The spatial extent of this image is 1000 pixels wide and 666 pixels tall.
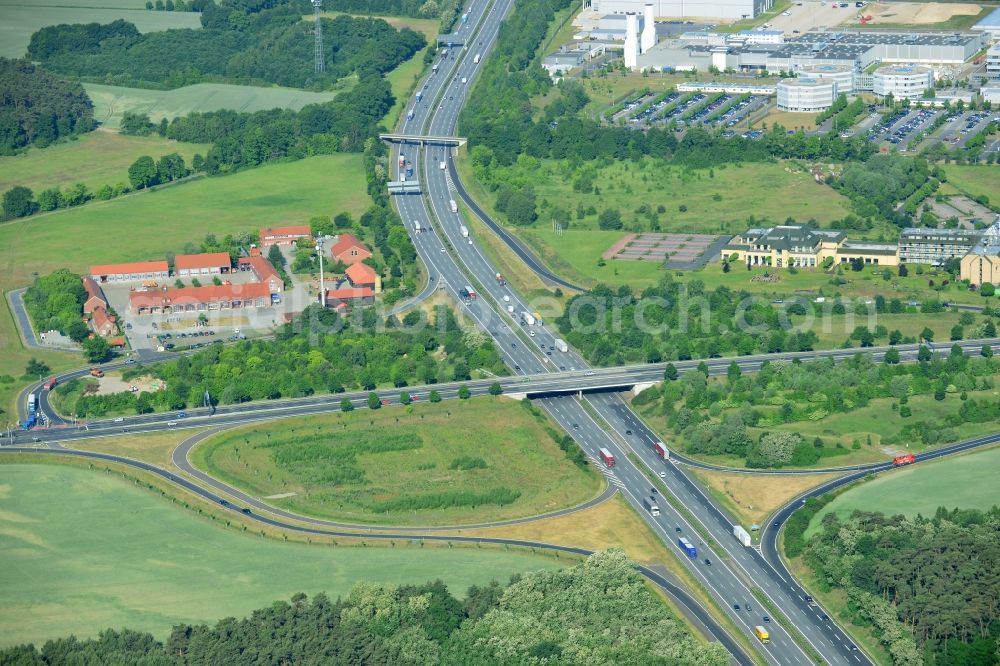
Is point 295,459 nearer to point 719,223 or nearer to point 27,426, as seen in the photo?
point 27,426

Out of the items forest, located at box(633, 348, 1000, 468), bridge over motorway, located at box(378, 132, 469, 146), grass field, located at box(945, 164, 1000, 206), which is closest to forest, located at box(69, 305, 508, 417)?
forest, located at box(633, 348, 1000, 468)

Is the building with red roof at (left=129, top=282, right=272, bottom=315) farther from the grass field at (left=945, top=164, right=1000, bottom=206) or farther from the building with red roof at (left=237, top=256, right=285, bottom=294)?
the grass field at (left=945, top=164, right=1000, bottom=206)

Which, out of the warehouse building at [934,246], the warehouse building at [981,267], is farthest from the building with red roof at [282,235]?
the warehouse building at [981,267]

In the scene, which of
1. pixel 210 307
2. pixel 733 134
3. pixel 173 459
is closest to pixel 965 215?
pixel 733 134

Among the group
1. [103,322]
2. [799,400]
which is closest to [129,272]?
[103,322]

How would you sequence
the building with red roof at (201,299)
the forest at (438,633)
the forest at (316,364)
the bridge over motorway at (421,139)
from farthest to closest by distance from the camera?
the bridge over motorway at (421,139), the building with red roof at (201,299), the forest at (316,364), the forest at (438,633)

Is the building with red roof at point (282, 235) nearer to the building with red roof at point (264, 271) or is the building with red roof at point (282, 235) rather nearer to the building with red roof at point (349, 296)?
the building with red roof at point (264, 271)
